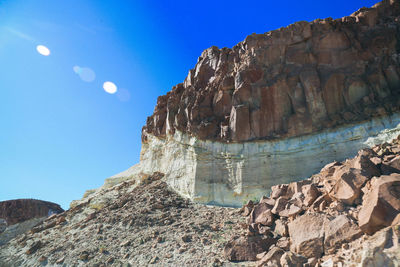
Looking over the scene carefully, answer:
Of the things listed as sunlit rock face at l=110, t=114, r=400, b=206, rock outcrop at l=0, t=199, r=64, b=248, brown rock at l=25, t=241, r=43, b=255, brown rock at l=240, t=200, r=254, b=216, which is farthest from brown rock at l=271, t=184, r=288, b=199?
rock outcrop at l=0, t=199, r=64, b=248

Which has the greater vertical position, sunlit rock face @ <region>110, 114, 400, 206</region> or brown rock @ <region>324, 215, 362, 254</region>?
sunlit rock face @ <region>110, 114, 400, 206</region>

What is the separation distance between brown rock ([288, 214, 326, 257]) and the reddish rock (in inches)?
1699

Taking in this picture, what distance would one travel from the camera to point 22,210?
4062cm

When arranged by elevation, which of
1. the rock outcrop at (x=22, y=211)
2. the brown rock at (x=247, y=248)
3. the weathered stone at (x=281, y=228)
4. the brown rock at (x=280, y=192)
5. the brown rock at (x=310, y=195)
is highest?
the rock outcrop at (x=22, y=211)

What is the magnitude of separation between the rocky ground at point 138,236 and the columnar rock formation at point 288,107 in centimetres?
297

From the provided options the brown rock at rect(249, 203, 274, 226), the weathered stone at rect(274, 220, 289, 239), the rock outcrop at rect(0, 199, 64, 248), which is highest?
the rock outcrop at rect(0, 199, 64, 248)

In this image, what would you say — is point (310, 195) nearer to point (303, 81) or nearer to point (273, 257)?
point (273, 257)

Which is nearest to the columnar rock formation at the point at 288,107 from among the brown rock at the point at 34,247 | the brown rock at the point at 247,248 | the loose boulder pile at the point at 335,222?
the loose boulder pile at the point at 335,222

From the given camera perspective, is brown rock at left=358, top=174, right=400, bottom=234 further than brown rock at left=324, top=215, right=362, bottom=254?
No

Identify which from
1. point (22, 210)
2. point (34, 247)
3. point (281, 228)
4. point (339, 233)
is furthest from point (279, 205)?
point (22, 210)

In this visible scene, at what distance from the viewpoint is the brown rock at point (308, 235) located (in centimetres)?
982

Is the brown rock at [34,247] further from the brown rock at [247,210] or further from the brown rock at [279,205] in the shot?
the brown rock at [279,205]

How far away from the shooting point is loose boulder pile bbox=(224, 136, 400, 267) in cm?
813

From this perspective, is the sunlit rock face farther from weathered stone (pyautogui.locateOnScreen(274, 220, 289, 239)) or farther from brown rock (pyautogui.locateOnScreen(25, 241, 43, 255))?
brown rock (pyautogui.locateOnScreen(25, 241, 43, 255))
